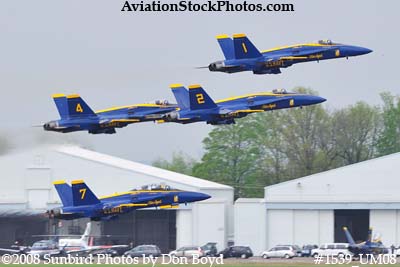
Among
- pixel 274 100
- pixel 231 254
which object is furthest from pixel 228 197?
pixel 274 100

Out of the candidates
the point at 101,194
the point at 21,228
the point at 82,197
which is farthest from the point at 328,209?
the point at 82,197

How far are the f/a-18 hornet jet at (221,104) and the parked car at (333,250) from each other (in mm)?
23318

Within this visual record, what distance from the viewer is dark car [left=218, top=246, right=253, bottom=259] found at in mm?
108625

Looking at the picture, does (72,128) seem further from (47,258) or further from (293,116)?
(293,116)

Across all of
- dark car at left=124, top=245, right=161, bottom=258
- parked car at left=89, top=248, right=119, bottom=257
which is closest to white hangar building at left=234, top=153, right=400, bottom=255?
dark car at left=124, top=245, right=161, bottom=258

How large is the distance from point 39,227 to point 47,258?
9563mm

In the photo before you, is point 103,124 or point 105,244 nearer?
point 103,124

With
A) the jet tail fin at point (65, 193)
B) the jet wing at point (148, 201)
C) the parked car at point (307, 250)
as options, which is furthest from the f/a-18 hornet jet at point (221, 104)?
the parked car at point (307, 250)

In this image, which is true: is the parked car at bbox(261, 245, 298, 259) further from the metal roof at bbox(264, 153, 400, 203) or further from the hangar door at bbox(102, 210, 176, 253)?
the hangar door at bbox(102, 210, 176, 253)

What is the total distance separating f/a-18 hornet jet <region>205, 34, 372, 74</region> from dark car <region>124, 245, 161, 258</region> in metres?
30.5

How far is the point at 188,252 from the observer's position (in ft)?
353

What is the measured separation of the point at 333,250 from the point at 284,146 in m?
42.8

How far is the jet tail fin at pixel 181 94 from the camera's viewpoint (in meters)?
84.9

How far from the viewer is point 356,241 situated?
113562 mm
